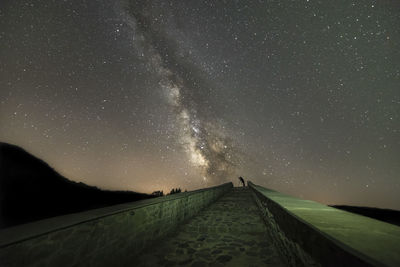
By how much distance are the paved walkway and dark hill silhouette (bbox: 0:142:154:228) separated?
12.2m

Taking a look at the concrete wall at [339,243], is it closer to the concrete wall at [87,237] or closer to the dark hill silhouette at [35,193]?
the concrete wall at [87,237]

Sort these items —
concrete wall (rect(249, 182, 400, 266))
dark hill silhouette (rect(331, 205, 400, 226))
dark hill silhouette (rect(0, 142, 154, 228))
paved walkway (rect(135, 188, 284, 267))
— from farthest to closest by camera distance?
dark hill silhouette (rect(331, 205, 400, 226)) < dark hill silhouette (rect(0, 142, 154, 228)) < paved walkway (rect(135, 188, 284, 267)) < concrete wall (rect(249, 182, 400, 266))

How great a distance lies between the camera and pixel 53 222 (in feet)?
7.97

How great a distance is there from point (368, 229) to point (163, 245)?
155 inches

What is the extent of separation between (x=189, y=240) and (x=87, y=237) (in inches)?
103

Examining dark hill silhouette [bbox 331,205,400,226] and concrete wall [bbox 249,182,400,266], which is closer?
concrete wall [bbox 249,182,400,266]

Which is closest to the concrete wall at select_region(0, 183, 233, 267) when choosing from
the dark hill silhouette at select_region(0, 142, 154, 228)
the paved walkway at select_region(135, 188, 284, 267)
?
the paved walkway at select_region(135, 188, 284, 267)

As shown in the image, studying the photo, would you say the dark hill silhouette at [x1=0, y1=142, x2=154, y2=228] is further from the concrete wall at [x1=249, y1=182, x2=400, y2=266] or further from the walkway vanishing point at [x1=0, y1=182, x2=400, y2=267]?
the concrete wall at [x1=249, y1=182, x2=400, y2=266]

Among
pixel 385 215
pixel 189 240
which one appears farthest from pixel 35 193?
pixel 385 215

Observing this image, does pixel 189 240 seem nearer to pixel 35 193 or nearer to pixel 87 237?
pixel 87 237

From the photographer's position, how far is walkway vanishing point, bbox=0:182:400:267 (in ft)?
5.75

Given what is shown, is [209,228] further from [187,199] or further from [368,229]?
[368,229]

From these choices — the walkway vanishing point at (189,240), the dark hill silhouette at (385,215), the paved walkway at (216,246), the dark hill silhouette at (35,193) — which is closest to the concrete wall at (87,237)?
the walkway vanishing point at (189,240)

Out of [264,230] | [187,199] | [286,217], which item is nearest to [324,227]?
[286,217]
